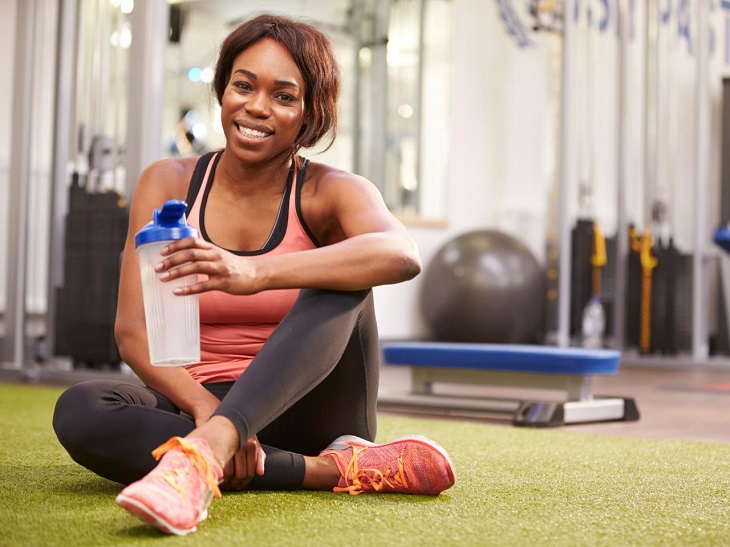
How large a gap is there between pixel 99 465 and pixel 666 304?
5.09 metres

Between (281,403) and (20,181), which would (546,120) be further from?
(281,403)

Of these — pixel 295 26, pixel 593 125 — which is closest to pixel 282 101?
pixel 295 26

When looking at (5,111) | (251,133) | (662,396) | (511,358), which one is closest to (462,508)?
(251,133)

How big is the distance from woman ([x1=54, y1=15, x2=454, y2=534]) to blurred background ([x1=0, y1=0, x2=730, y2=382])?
2.33 metres

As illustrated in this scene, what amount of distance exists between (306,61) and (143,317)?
470 millimetres

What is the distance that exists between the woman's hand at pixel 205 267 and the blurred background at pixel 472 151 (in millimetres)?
2647

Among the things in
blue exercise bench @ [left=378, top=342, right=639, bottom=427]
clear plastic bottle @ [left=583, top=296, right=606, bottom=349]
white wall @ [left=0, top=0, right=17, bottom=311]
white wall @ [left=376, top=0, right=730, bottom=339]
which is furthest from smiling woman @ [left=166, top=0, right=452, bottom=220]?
blue exercise bench @ [left=378, top=342, right=639, bottom=427]

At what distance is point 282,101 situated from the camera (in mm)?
1632

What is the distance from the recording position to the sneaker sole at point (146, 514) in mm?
1200

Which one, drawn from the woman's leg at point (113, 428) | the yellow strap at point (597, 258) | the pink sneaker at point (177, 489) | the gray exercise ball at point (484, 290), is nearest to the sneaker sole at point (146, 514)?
the pink sneaker at point (177, 489)

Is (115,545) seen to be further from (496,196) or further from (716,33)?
→ (716,33)

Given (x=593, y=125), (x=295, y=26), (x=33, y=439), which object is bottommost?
(x=33, y=439)

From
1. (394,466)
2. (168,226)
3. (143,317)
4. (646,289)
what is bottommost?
(394,466)

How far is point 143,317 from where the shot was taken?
1.58 meters
